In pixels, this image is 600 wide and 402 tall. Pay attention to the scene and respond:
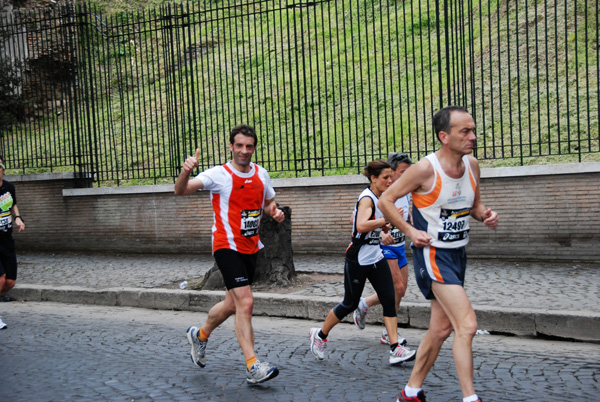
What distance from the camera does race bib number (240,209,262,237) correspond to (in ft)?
17.4

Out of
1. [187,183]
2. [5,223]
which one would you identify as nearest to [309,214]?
[5,223]

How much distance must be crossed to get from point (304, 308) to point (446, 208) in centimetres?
398

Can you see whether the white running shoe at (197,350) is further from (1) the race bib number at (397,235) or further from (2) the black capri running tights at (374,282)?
(1) the race bib number at (397,235)

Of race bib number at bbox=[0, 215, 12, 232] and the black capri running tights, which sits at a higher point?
race bib number at bbox=[0, 215, 12, 232]

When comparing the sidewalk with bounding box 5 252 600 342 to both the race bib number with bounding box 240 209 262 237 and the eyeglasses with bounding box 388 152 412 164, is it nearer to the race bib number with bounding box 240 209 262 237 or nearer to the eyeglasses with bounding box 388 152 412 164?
the eyeglasses with bounding box 388 152 412 164

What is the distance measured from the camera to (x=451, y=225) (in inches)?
164

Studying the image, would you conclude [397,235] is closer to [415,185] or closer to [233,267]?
[233,267]

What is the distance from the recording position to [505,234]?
10328 millimetres

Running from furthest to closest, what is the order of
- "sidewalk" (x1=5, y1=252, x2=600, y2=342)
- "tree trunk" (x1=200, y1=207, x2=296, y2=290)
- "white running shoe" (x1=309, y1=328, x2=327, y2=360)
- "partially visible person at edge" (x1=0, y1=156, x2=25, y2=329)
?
"tree trunk" (x1=200, y1=207, x2=296, y2=290) → "partially visible person at edge" (x1=0, y1=156, x2=25, y2=329) → "sidewalk" (x1=5, y1=252, x2=600, y2=342) → "white running shoe" (x1=309, y1=328, x2=327, y2=360)

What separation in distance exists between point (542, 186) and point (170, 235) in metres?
6.75

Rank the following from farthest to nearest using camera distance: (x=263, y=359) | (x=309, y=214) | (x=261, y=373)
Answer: (x=309, y=214) < (x=263, y=359) < (x=261, y=373)

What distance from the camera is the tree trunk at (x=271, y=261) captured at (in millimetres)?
9008

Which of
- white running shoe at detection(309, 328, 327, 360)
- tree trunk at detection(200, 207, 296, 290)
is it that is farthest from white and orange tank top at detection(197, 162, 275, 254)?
tree trunk at detection(200, 207, 296, 290)

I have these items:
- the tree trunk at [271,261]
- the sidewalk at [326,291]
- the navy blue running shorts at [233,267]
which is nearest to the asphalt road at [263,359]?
the sidewalk at [326,291]
